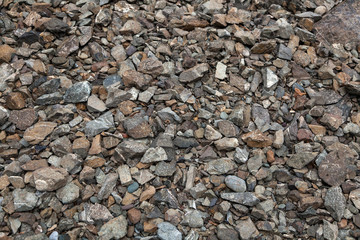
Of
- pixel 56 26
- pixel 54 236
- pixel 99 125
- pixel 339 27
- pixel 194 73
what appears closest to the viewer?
pixel 54 236

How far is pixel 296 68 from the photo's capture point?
425 centimetres

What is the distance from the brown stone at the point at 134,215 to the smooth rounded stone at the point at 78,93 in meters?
1.39

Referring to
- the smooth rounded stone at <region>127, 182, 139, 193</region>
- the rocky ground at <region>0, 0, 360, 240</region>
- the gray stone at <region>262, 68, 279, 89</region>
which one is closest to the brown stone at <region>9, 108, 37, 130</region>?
the rocky ground at <region>0, 0, 360, 240</region>

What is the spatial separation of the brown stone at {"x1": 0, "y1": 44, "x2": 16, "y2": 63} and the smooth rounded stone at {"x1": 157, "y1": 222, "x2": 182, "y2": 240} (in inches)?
105

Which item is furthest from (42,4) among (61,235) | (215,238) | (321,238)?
(321,238)

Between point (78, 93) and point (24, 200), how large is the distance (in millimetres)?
1281

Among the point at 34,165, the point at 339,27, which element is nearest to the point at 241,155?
the point at 34,165

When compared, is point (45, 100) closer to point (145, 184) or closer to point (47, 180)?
point (47, 180)

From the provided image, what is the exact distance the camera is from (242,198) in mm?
3297

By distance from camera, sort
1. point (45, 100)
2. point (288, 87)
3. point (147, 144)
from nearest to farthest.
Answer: point (147, 144), point (45, 100), point (288, 87)

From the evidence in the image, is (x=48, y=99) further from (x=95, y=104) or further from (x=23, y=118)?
(x=95, y=104)

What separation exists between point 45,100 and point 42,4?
5.07 ft

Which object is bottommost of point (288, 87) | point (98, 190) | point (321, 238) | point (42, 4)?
point (321, 238)

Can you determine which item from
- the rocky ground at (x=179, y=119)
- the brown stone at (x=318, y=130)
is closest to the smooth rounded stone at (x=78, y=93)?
the rocky ground at (x=179, y=119)
